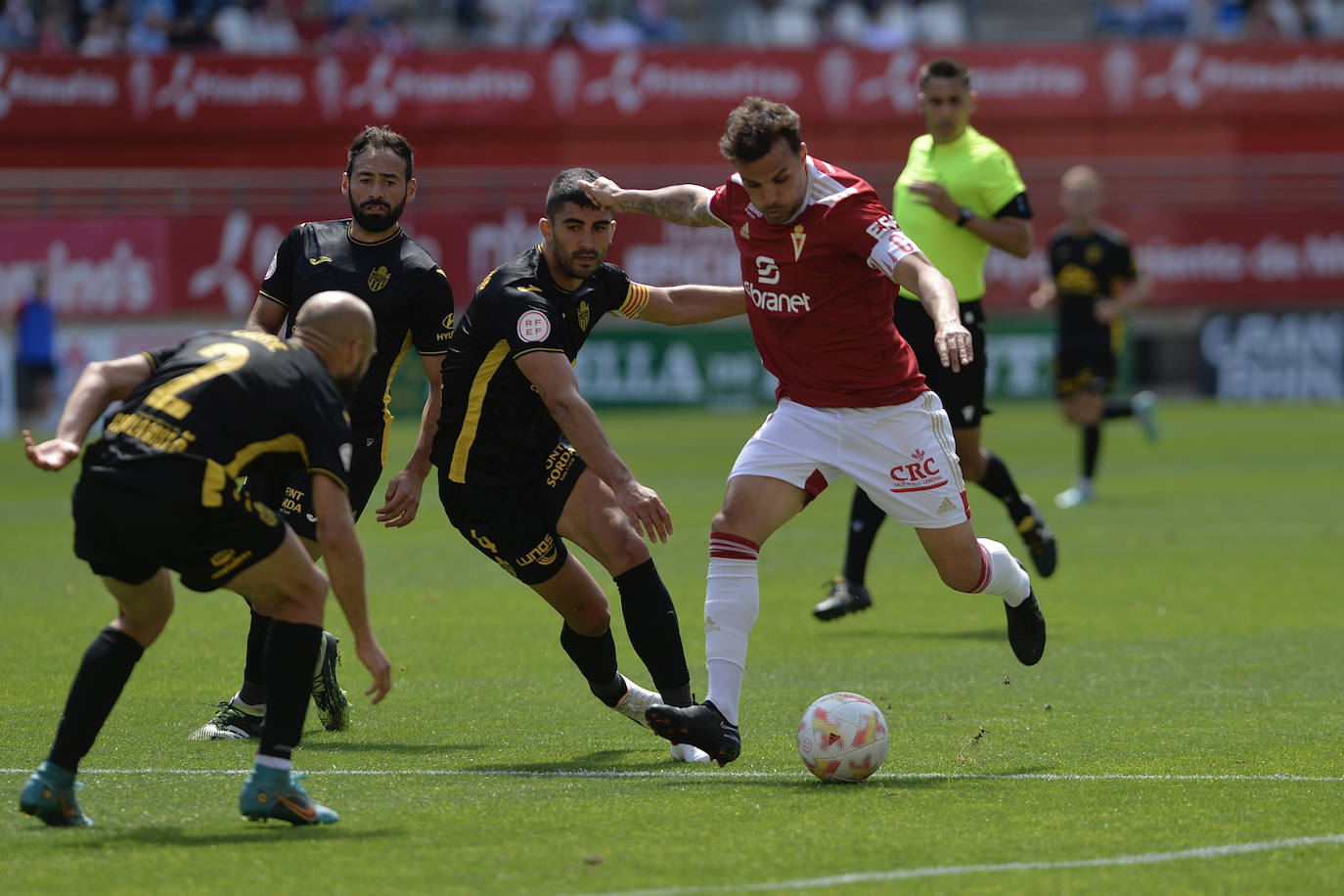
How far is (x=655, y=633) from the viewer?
21.6 ft

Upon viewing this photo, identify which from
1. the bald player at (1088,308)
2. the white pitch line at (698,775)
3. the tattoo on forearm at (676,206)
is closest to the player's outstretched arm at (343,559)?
the white pitch line at (698,775)

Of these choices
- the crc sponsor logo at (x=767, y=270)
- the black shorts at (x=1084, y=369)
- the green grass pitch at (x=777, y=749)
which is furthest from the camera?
the black shorts at (x=1084, y=369)

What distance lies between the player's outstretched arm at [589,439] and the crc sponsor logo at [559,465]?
0.38 m

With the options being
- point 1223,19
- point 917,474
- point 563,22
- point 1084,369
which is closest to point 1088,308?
point 1084,369

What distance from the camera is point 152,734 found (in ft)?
22.2

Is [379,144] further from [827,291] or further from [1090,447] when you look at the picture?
[1090,447]

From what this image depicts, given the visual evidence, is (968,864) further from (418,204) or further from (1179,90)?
(1179,90)

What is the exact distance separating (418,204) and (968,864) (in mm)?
24069

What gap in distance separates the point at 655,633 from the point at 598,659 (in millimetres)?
332

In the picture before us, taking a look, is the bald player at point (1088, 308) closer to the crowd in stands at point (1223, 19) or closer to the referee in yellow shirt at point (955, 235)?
the referee in yellow shirt at point (955, 235)

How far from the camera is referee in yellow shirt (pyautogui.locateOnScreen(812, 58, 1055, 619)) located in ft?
30.7

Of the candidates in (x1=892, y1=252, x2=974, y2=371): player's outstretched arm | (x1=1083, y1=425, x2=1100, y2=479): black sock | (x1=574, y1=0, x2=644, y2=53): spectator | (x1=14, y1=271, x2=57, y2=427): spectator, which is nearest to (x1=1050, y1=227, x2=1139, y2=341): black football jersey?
(x1=1083, y1=425, x2=1100, y2=479): black sock

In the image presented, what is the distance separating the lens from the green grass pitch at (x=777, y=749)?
473cm

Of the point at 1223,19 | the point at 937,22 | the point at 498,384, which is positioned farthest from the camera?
the point at 1223,19
